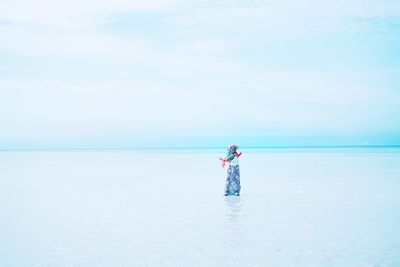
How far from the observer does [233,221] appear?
9.12 meters

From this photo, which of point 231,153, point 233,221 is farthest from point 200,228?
point 231,153

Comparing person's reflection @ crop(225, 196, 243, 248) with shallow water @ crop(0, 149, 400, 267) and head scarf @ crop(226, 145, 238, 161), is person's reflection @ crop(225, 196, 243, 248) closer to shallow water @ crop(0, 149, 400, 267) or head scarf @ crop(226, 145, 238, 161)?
shallow water @ crop(0, 149, 400, 267)

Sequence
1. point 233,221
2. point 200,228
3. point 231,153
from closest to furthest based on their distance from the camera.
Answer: point 200,228 → point 233,221 → point 231,153

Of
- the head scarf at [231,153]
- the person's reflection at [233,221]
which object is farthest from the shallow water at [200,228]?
the head scarf at [231,153]

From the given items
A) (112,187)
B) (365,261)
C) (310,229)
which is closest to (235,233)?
(310,229)

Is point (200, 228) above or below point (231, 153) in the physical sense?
below

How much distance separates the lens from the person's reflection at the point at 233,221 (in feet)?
24.5

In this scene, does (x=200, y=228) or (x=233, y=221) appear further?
(x=233, y=221)

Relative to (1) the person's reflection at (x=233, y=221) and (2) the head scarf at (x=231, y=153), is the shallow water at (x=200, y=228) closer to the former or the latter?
(1) the person's reflection at (x=233, y=221)

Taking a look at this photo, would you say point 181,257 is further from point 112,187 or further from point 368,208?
point 112,187

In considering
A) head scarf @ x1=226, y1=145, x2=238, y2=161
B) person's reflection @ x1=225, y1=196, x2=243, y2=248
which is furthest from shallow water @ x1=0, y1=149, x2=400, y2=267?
head scarf @ x1=226, y1=145, x2=238, y2=161

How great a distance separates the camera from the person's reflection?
745cm

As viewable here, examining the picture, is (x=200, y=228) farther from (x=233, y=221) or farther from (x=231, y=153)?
(x=231, y=153)

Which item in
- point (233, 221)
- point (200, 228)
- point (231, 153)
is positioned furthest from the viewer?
point (231, 153)
